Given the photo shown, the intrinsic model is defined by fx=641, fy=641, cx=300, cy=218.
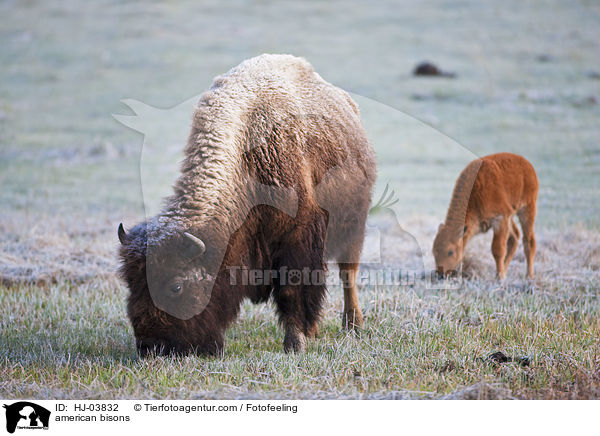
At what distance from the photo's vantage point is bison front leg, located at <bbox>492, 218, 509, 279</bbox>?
8.16m

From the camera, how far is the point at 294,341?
5758 millimetres

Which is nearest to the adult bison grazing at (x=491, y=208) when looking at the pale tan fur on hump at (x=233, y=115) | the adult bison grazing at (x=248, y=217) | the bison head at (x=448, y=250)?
the bison head at (x=448, y=250)

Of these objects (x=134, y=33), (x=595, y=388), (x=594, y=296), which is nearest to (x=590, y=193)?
(x=594, y=296)

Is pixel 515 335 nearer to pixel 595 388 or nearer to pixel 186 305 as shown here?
pixel 595 388

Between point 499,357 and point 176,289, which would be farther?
point 499,357

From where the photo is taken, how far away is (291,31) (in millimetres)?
27938

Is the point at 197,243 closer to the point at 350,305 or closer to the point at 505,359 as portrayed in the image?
the point at 350,305

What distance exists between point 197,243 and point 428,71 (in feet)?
68.9

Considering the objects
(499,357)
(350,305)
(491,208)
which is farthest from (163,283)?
(491,208)

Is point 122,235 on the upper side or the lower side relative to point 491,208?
lower

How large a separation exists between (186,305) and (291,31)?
24.5m

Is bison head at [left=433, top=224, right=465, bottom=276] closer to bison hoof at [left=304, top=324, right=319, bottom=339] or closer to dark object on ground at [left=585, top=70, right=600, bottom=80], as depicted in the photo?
bison hoof at [left=304, top=324, right=319, bottom=339]
